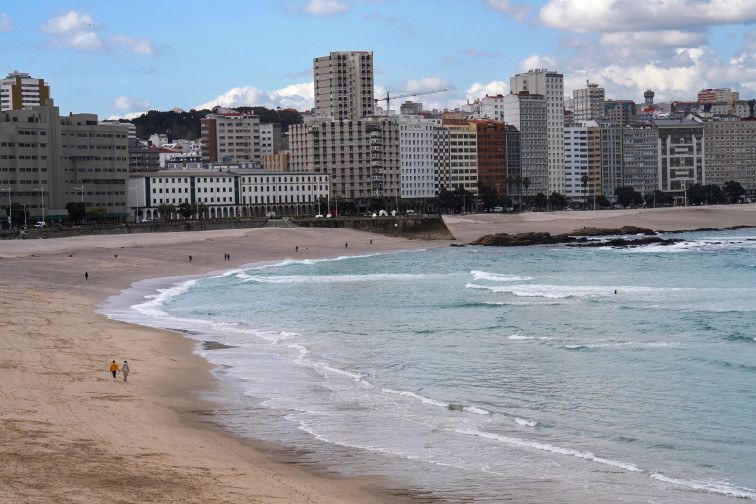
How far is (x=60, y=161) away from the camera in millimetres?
126250

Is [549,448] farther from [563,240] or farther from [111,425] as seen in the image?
[563,240]

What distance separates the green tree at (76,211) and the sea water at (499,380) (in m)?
63.4

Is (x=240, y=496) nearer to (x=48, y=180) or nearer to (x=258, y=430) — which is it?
(x=258, y=430)

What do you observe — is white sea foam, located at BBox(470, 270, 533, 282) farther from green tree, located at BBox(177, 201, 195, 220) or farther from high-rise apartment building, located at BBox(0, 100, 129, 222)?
green tree, located at BBox(177, 201, 195, 220)

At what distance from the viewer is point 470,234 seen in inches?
4843

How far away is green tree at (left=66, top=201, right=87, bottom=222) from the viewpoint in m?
118

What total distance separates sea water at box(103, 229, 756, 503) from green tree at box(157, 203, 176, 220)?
3301 inches

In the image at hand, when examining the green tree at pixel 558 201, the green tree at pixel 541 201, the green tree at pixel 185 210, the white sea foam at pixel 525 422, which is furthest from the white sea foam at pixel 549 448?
the green tree at pixel 541 201

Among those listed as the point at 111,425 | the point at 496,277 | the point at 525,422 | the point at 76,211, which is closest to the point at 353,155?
the point at 76,211

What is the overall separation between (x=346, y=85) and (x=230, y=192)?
145 ft

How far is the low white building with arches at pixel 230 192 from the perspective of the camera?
145375 millimetres

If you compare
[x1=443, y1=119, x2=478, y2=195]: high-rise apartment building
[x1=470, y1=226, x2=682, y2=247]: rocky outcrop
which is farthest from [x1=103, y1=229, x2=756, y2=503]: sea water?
[x1=443, y1=119, x2=478, y2=195]: high-rise apartment building

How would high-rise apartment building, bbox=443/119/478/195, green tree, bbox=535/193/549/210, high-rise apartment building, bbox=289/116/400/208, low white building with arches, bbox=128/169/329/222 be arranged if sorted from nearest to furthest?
low white building with arches, bbox=128/169/329/222 < high-rise apartment building, bbox=289/116/400/208 < green tree, bbox=535/193/549/210 < high-rise apartment building, bbox=443/119/478/195

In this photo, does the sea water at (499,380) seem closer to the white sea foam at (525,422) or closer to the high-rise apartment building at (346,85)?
the white sea foam at (525,422)
